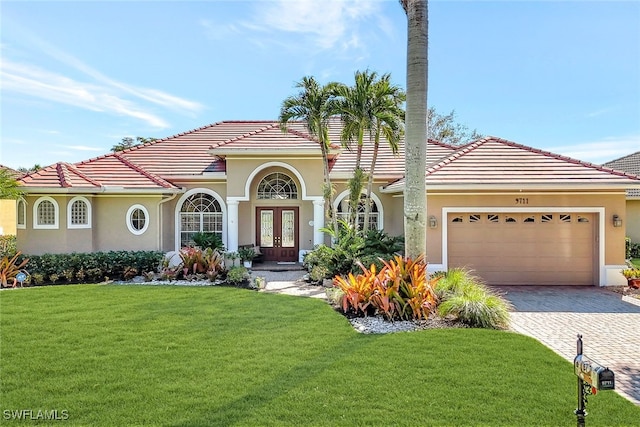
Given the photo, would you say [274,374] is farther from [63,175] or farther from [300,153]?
[63,175]

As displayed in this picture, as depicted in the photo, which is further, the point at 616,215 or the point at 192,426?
the point at 616,215

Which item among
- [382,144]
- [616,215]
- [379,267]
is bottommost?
[379,267]

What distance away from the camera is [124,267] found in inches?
557

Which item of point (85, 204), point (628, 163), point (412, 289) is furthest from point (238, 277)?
point (628, 163)

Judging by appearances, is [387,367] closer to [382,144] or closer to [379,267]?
[379,267]

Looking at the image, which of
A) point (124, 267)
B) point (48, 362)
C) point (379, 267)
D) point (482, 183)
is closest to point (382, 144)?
point (482, 183)

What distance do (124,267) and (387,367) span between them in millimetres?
11743

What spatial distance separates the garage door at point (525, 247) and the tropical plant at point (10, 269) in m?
15.3

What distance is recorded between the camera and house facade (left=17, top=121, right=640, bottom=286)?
1300cm

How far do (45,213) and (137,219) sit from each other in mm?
3232

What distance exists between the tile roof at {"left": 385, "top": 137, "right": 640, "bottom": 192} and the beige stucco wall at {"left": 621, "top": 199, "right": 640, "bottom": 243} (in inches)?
457

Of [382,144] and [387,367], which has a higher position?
[382,144]

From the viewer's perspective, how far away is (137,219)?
15.7 meters

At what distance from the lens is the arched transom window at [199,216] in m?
17.3
